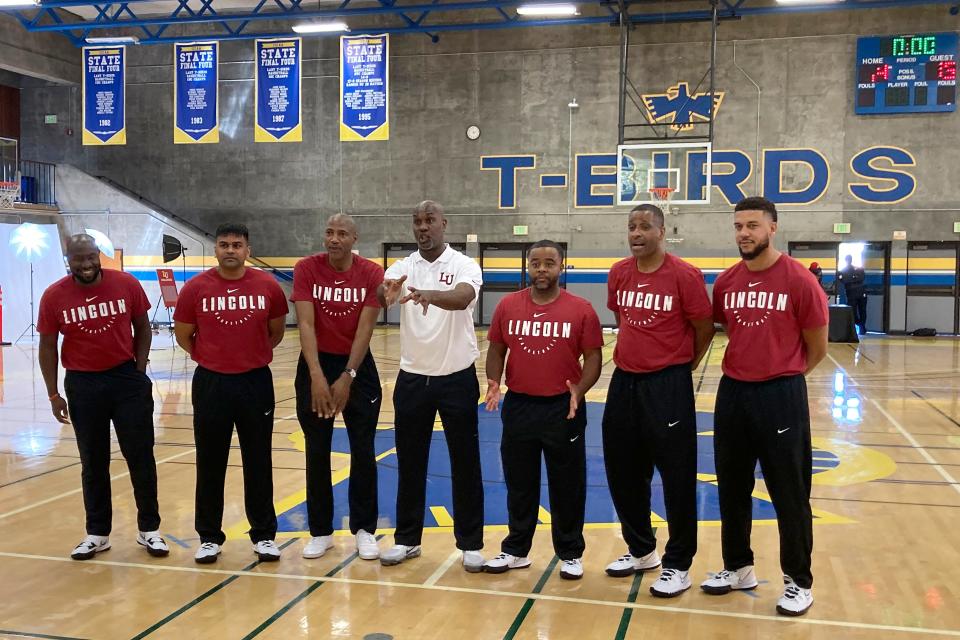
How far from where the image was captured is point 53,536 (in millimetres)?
5164

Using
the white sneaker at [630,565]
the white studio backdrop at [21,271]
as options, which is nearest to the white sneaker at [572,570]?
the white sneaker at [630,565]

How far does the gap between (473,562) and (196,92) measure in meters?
14.6

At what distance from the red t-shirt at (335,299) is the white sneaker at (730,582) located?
2223mm

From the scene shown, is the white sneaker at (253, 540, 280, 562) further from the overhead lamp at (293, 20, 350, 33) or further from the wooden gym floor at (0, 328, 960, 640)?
the overhead lamp at (293, 20, 350, 33)

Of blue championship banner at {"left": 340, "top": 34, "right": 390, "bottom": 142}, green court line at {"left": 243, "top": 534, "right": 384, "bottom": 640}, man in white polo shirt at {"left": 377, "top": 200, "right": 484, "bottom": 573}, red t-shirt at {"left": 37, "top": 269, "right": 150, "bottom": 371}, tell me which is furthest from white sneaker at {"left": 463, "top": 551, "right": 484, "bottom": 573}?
blue championship banner at {"left": 340, "top": 34, "right": 390, "bottom": 142}

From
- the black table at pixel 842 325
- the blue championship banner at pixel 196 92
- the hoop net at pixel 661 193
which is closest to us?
the blue championship banner at pixel 196 92

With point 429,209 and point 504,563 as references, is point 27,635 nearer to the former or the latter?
point 504,563

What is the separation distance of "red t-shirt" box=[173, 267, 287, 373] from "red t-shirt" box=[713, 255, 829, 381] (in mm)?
2475

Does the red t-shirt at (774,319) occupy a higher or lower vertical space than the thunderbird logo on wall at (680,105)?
lower

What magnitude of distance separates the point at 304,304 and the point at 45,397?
7880 millimetres

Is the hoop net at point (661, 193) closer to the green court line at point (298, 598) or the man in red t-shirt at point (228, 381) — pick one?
the man in red t-shirt at point (228, 381)

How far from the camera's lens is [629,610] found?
13.2ft

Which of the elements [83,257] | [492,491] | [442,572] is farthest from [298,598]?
[492,491]

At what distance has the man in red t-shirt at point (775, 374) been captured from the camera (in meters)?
4.00
